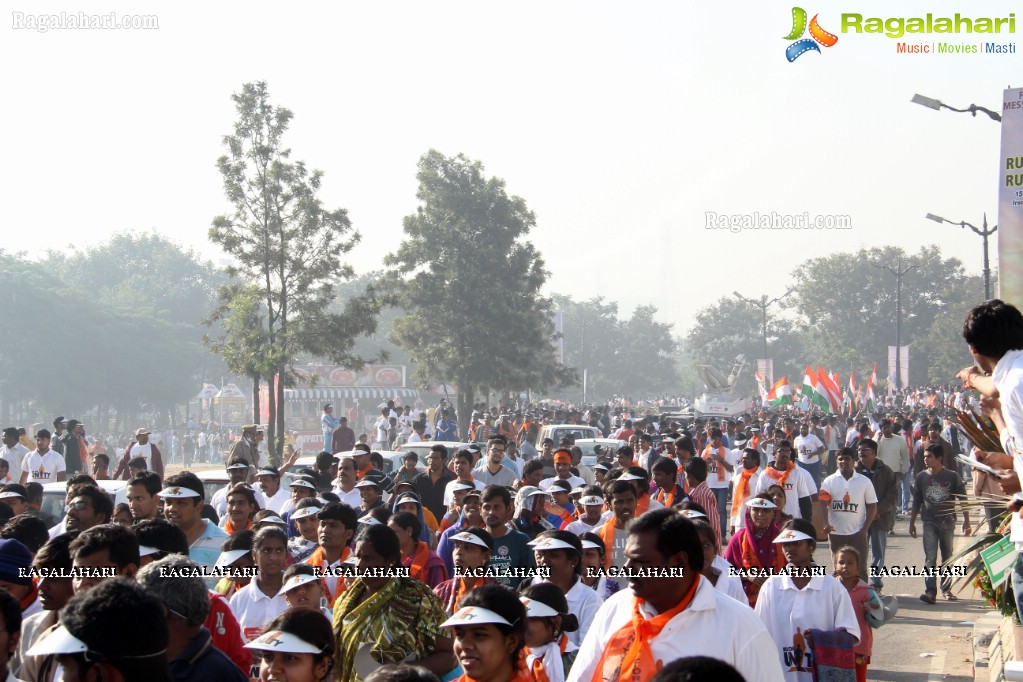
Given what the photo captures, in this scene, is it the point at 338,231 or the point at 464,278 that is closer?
the point at 338,231

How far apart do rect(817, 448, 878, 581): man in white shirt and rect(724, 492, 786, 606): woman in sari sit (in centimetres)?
386

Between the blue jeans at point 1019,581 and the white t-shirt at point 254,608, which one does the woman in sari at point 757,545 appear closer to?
the blue jeans at point 1019,581

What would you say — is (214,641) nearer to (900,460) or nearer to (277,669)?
(277,669)

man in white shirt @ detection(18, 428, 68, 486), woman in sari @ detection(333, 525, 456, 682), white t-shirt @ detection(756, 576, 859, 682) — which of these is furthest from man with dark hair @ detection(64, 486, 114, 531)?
man in white shirt @ detection(18, 428, 68, 486)

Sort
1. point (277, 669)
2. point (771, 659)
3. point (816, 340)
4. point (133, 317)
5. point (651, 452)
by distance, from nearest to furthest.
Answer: point (771, 659)
point (277, 669)
point (651, 452)
point (133, 317)
point (816, 340)

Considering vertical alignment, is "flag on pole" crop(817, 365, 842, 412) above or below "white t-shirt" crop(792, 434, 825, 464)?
A: above

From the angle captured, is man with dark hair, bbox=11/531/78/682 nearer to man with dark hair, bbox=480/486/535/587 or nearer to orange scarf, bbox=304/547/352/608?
orange scarf, bbox=304/547/352/608

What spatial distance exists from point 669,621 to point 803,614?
3202 millimetres

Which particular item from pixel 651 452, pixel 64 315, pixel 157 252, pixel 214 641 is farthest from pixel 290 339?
pixel 157 252

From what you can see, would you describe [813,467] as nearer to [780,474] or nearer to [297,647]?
[780,474]

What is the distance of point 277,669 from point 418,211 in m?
34.6

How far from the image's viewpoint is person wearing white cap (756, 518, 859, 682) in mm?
6676

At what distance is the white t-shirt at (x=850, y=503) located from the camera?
11.9 meters

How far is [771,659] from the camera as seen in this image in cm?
375
